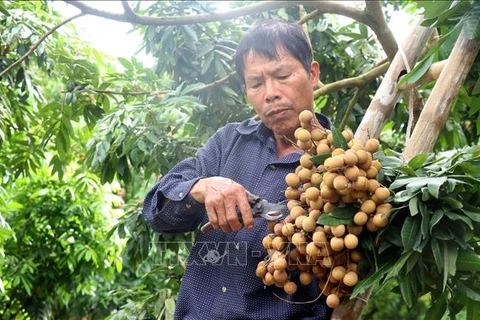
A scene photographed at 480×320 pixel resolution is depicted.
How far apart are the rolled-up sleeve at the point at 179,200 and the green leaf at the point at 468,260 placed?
48 centimetres

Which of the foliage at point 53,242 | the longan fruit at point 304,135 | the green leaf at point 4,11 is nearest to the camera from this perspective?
the longan fruit at point 304,135

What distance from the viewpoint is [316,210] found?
110cm

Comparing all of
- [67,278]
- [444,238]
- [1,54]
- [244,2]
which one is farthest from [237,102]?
[67,278]

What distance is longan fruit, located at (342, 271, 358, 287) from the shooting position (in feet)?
3.53

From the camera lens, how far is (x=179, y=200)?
128 cm

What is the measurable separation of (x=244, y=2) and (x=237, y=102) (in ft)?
1.64

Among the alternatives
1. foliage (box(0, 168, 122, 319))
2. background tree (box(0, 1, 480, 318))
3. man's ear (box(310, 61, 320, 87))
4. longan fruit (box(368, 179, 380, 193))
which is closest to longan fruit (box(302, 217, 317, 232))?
longan fruit (box(368, 179, 380, 193))

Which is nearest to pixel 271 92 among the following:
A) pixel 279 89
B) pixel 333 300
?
pixel 279 89

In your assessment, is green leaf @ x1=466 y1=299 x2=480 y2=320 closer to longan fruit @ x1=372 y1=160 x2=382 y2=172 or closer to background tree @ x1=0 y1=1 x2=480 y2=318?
longan fruit @ x1=372 y1=160 x2=382 y2=172

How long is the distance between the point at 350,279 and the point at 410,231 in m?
0.12

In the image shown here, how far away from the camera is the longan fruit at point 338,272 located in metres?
1.09

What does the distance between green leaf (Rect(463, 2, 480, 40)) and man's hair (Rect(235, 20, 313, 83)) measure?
328mm

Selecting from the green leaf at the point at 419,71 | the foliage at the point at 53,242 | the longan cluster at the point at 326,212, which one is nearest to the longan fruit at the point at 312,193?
the longan cluster at the point at 326,212

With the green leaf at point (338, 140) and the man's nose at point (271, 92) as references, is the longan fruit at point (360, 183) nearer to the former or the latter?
the green leaf at point (338, 140)
